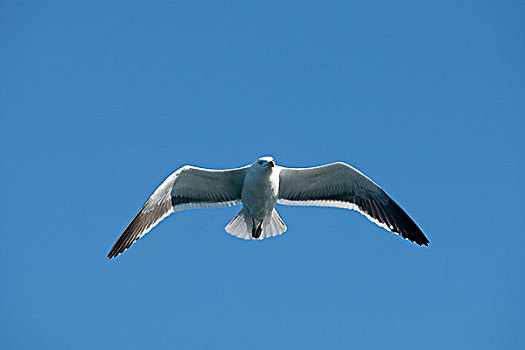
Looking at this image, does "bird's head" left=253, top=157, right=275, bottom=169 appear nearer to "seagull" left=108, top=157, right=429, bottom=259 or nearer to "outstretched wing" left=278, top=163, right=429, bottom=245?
"seagull" left=108, top=157, right=429, bottom=259

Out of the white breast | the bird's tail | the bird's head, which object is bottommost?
the bird's tail

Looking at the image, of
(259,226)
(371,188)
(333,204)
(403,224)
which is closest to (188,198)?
(259,226)

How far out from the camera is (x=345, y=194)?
7.19 meters

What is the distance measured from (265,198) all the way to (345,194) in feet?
4.79

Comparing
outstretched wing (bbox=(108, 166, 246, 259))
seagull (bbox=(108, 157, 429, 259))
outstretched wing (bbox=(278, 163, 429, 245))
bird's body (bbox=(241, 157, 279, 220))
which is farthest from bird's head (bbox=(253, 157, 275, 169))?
outstretched wing (bbox=(278, 163, 429, 245))

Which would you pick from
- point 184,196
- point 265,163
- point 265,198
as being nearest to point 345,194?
point 265,198

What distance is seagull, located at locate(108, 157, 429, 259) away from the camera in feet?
22.3

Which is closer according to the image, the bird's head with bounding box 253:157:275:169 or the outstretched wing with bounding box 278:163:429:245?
the bird's head with bounding box 253:157:275:169

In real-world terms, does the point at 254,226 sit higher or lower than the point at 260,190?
lower

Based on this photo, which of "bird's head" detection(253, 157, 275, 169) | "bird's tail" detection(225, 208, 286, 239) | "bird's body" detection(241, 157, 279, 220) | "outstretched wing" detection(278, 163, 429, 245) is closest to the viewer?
"bird's head" detection(253, 157, 275, 169)

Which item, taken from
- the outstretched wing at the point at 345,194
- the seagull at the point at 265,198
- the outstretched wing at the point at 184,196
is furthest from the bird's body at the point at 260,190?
the outstretched wing at the point at 345,194

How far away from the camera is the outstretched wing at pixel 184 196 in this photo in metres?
6.82

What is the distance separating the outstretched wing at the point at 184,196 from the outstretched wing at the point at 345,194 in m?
0.85

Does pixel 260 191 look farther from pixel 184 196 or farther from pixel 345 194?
pixel 345 194
